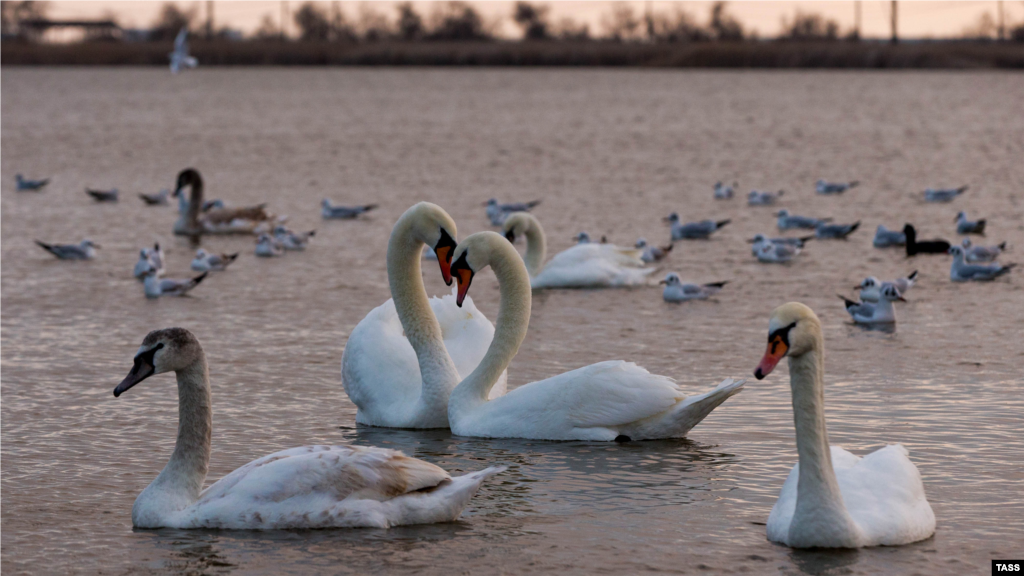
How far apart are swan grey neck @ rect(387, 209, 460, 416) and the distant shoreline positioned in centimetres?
6689

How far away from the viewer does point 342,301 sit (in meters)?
13.2

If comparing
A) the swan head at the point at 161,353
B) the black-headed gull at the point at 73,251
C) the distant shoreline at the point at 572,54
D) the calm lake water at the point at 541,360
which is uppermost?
the distant shoreline at the point at 572,54

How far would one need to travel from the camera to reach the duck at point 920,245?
637 inches

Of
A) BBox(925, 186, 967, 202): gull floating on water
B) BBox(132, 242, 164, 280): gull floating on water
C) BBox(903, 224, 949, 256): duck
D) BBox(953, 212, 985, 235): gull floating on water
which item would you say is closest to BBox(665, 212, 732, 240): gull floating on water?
BBox(903, 224, 949, 256): duck

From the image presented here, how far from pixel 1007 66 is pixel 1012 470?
231 ft

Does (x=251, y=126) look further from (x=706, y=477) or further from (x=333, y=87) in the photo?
(x=706, y=477)

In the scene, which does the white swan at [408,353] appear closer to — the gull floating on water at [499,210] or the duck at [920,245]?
the duck at [920,245]

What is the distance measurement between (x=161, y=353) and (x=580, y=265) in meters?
8.09

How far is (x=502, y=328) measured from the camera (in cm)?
846

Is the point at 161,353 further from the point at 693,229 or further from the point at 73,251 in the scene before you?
the point at 693,229

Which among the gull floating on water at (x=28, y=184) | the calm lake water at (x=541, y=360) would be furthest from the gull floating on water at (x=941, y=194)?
the gull floating on water at (x=28, y=184)

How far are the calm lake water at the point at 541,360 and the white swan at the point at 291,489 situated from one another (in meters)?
0.08

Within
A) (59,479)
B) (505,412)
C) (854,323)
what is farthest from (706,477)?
(854,323)

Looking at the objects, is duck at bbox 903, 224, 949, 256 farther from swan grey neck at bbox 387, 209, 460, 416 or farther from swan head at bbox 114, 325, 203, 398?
swan head at bbox 114, 325, 203, 398
